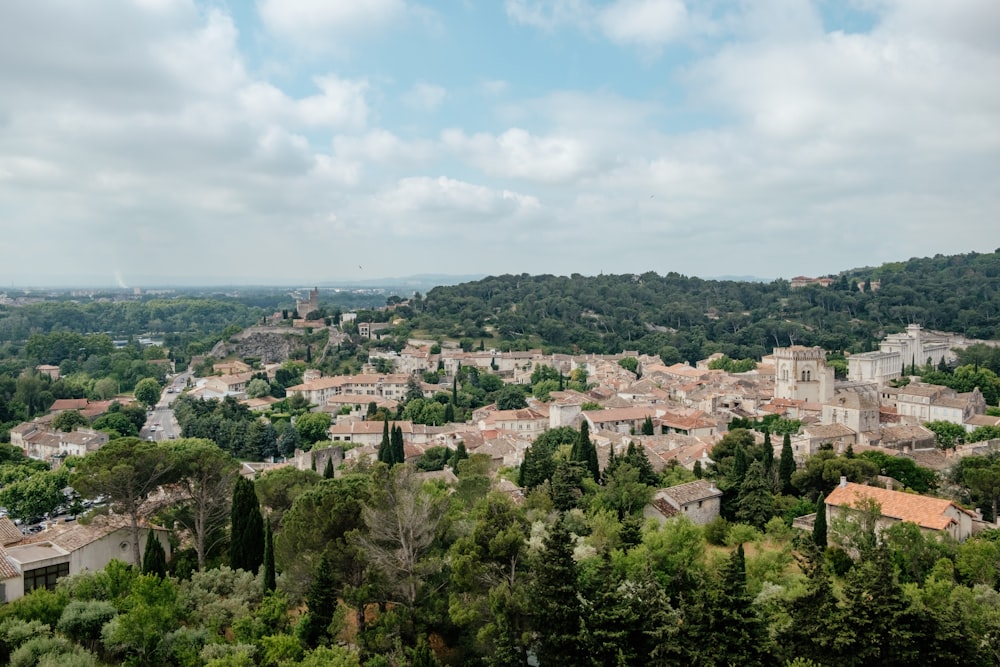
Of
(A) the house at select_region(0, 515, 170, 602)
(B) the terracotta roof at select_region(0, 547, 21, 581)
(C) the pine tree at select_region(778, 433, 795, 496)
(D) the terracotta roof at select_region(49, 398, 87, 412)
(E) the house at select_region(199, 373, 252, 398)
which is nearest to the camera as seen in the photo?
(B) the terracotta roof at select_region(0, 547, 21, 581)

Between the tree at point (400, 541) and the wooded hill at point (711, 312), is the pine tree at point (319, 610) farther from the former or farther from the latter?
the wooded hill at point (711, 312)

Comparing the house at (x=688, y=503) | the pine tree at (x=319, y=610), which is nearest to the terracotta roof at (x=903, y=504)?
the house at (x=688, y=503)

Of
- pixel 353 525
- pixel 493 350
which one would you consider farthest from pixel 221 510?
pixel 493 350

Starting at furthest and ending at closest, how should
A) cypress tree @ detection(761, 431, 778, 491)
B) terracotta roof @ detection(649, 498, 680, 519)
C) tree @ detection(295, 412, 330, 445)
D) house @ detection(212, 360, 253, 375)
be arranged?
house @ detection(212, 360, 253, 375)
tree @ detection(295, 412, 330, 445)
cypress tree @ detection(761, 431, 778, 491)
terracotta roof @ detection(649, 498, 680, 519)

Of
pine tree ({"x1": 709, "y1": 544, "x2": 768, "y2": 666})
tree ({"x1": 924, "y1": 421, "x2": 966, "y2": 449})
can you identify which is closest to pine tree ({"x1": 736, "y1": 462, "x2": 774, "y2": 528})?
pine tree ({"x1": 709, "y1": 544, "x2": 768, "y2": 666})

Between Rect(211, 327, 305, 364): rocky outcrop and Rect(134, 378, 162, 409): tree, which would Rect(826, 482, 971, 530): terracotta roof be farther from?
Rect(211, 327, 305, 364): rocky outcrop

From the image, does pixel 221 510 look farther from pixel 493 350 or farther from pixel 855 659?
pixel 493 350

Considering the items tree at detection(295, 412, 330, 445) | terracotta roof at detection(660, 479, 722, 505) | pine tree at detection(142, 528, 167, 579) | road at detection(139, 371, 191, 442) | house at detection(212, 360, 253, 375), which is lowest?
road at detection(139, 371, 191, 442)
